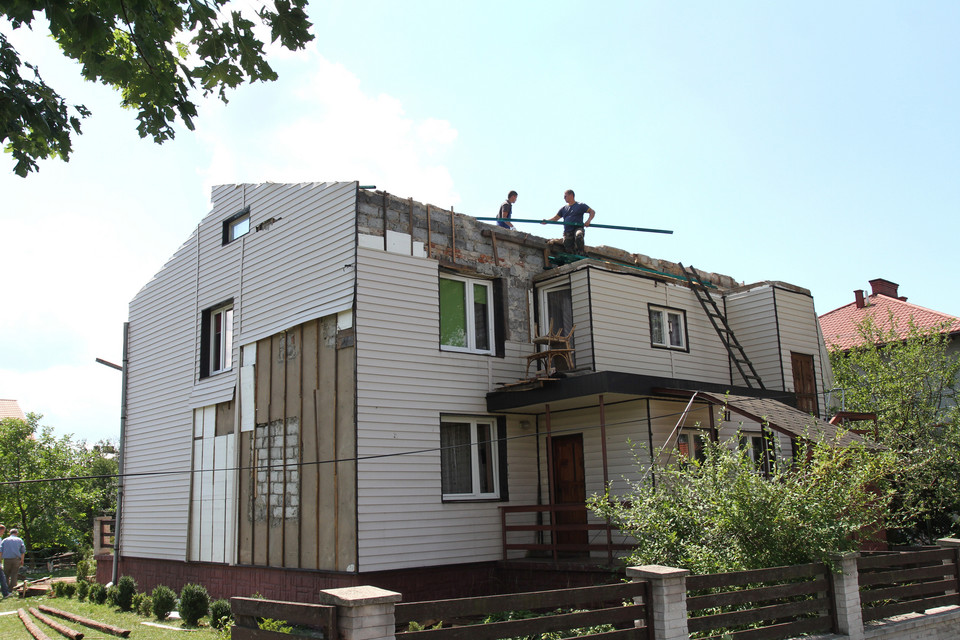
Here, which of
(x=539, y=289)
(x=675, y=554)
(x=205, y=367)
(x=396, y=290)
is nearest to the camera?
(x=675, y=554)

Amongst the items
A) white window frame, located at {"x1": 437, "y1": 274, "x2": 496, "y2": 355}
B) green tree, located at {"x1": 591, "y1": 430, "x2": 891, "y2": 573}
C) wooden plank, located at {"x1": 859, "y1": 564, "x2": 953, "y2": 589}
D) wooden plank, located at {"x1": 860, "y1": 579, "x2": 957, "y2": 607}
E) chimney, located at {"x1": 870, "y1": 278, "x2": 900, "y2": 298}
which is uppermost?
chimney, located at {"x1": 870, "y1": 278, "x2": 900, "y2": 298}

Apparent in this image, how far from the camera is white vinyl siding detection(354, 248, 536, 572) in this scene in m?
12.7

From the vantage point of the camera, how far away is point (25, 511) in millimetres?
27609

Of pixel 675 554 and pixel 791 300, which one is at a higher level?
pixel 791 300

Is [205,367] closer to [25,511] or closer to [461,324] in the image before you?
[461,324]

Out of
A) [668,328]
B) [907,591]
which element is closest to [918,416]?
[668,328]

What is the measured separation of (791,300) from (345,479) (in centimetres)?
1170

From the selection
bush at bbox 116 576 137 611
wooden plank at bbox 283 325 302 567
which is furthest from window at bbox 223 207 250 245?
bush at bbox 116 576 137 611

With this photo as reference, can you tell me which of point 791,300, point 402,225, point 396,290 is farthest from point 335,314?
point 791,300

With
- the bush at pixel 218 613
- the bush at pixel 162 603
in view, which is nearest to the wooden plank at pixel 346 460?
the bush at pixel 218 613

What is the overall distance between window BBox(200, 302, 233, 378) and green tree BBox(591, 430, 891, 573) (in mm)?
10143

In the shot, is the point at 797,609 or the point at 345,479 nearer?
the point at 797,609

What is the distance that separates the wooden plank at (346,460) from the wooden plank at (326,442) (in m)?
0.10

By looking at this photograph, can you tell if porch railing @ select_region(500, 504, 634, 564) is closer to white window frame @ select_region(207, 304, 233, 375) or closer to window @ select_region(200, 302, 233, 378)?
white window frame @ select_region(207, 304, 233, 375)
